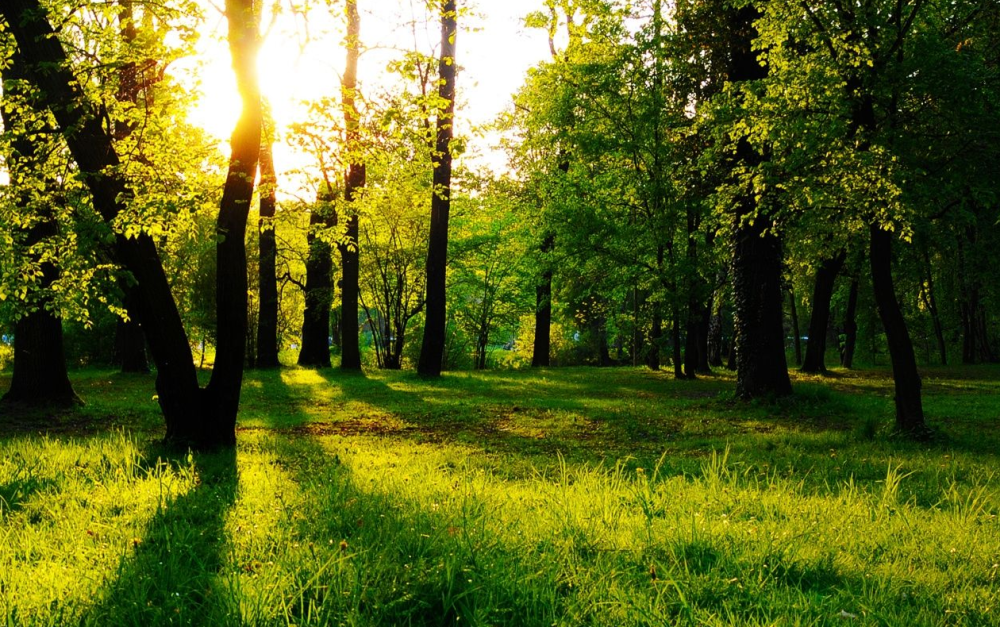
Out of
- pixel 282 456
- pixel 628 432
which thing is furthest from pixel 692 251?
pixel 282 456

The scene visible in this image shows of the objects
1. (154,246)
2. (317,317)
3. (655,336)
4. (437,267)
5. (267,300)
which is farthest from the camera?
(317,317)

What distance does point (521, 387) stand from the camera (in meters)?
16.2

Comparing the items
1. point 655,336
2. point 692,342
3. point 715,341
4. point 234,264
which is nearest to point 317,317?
point 655,336

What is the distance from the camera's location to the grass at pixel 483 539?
2611 millimetres

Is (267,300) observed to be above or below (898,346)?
above

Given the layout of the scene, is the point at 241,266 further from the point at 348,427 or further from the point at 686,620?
the point at 686,620

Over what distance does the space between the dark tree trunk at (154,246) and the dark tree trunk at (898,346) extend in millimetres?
8231

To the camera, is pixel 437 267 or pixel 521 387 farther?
pixel 437 267

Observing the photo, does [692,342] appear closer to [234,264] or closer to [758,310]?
[758,310]

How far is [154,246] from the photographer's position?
678 centimetres

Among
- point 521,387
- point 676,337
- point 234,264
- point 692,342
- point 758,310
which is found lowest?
point 521,387

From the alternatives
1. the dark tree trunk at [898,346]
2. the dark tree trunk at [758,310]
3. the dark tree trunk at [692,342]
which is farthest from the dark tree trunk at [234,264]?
the dark tree trunk at [692,342]

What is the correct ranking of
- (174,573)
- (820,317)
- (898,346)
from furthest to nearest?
(820,317)
(898,346)
(174,573)

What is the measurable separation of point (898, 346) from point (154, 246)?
31.4 feet
